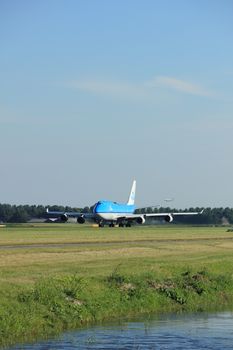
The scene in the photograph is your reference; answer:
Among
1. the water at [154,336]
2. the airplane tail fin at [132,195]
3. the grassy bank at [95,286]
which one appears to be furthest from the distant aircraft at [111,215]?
the water at [154,336]

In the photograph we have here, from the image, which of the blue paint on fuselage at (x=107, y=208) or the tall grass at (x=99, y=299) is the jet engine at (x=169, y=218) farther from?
the tall grass at (x=99, y=299)

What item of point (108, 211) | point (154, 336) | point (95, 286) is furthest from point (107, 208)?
point (154, 336)

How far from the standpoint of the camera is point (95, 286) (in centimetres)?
3609

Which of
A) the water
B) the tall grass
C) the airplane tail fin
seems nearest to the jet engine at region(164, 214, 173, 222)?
the airplane tail fin

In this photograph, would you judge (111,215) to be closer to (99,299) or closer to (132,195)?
(132,195)

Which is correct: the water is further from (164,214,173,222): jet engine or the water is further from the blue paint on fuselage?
(164,214,173,222): jet engine

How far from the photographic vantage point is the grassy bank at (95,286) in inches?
1192

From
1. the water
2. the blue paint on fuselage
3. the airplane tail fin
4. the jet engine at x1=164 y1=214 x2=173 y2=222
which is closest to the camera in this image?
the water

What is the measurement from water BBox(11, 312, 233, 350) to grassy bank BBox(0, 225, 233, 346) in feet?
4.02

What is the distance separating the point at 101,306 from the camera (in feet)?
111

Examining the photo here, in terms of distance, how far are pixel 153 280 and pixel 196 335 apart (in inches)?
413

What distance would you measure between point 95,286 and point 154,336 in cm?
743

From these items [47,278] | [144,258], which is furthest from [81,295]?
[144,258]

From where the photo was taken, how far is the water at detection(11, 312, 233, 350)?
26.9 m
